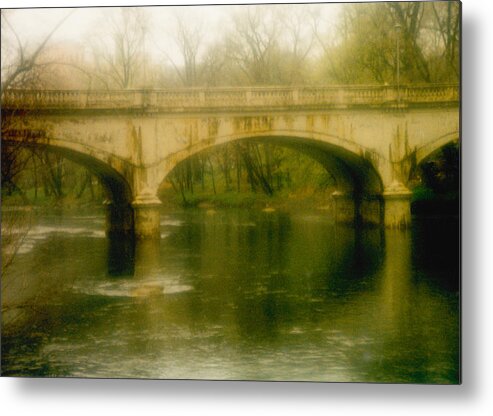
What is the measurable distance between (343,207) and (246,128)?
0.76 meters

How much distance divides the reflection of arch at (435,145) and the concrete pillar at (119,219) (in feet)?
5.83

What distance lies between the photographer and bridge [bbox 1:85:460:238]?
4.46 m

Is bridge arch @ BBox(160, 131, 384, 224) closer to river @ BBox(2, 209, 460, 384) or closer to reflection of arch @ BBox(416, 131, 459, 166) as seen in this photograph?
river @ BBox(2, 209, 460, 384)

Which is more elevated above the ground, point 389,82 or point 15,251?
point 389,82

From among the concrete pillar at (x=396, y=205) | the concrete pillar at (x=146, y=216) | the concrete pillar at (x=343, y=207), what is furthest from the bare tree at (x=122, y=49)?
the concrete pillar at (x=396, y=205)

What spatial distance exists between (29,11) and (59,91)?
0.51 metres

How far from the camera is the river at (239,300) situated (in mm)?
4242

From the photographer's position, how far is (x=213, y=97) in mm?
4465

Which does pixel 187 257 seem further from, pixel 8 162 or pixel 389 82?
pixel 389 82

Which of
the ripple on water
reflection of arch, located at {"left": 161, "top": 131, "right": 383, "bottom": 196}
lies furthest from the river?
reflection of arch, located at {"left": 161, "top": 131, "right": 383, "bottom": 196}

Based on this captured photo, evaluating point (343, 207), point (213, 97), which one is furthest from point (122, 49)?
point (343, 207)

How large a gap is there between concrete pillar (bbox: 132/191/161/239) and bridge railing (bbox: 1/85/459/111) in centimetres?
58

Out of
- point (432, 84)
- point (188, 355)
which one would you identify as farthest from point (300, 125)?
point (188, 355)

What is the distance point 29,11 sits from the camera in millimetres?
4453
